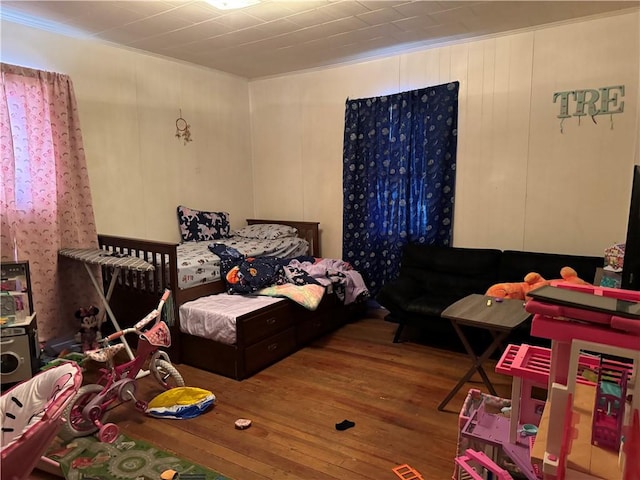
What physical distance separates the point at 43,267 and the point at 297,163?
8.51 ft

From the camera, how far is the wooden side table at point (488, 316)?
2.29 metres

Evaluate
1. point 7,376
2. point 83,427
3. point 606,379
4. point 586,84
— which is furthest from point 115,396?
point 586,84

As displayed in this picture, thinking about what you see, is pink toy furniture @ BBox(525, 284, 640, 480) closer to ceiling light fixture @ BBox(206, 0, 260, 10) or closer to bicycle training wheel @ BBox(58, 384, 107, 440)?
bicycle training wheel @ BBox(58, 384, 107, 440)

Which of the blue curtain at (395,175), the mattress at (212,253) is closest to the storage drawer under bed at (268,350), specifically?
the mattress at (212,253)

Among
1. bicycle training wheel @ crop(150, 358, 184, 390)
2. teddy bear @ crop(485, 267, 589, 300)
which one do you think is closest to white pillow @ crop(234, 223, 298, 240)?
bicycle training wheel @ crop(150, 358, 184, 390)

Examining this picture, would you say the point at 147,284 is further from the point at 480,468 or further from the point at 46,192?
the point at 480,468

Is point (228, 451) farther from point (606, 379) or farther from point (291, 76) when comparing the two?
point (291, 76)

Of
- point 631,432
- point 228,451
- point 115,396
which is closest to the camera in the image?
point 631,432

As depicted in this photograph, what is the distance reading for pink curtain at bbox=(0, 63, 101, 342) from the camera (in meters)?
3.04

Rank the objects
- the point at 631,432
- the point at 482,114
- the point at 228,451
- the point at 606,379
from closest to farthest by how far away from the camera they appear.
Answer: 1. the point at 631,432
2. the point at 606,379
3. the point at 228,451
4. the point at 482,114

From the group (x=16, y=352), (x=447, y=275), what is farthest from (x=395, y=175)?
(x=16, y=352)

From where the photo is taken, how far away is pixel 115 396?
8.40 ft

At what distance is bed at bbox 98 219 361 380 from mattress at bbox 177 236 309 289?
0.05m

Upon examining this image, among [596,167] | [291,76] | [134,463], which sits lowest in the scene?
[134,463]
